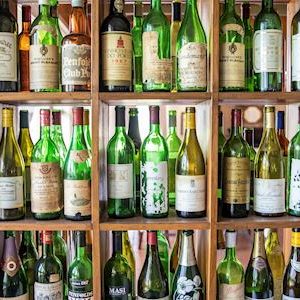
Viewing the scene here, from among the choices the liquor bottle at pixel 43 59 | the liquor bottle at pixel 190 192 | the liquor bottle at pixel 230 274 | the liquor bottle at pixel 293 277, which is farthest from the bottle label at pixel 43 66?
the liquor bottle at pixel 293 277

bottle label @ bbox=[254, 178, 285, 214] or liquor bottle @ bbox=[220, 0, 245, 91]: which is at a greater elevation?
liquor bottle @ bbox=[220, 0, 245, 91]

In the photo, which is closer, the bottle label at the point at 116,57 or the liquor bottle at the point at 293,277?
the bottle label at the point at 116,57

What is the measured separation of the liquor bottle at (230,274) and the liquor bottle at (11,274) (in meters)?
0.52

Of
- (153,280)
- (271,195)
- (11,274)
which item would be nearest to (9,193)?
(11,274)

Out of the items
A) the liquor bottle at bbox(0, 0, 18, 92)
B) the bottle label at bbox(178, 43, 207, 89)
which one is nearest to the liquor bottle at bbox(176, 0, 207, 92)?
the bottle label at bbox(178, 43, 207, 89)

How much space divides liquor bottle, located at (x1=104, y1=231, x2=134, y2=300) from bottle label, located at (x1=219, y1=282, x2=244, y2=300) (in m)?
0.24

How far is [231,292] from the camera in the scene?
1.22 meters

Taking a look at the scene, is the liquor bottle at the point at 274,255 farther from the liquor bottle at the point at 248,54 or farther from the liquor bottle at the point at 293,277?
the liquor bottle at the point at 248,54

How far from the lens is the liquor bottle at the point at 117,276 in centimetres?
123

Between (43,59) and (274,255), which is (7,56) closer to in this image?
(43,59)

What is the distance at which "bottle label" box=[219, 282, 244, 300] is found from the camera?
1.22 metres

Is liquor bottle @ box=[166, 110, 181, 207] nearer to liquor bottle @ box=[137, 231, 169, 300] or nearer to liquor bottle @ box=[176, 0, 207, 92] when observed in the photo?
liquor bottle @ box=[137, 231, 169, 300]

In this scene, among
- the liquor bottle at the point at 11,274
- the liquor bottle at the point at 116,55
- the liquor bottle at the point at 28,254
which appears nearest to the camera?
the liquor bottle at the point at 116,55

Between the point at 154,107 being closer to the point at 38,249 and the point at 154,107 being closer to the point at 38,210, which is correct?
the point at 38,210
